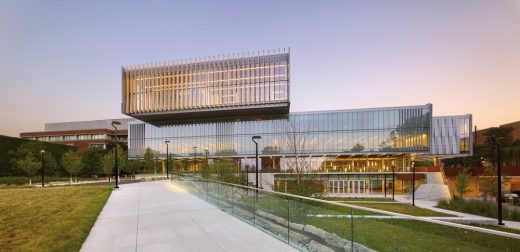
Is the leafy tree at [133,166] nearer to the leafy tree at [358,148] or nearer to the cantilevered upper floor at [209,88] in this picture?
the cantilevered upper floor at [209,88]

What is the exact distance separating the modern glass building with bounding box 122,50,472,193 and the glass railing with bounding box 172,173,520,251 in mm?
55925

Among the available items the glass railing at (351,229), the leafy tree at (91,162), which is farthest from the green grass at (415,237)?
the leafy tree at (91,162)

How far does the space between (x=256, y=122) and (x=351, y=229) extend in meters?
74.5

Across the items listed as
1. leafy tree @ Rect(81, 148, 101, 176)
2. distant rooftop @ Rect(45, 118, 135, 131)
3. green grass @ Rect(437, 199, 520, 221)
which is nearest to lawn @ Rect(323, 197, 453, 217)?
green grass @ Rect(437, 199, 520, 221)

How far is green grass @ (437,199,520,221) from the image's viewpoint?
2627 centimetres

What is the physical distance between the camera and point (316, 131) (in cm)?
7306

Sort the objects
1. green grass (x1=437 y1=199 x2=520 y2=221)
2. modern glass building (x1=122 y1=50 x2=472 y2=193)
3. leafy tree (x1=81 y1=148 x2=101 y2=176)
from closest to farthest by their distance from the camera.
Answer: green grass (x1=437 y1=199 x2=520 y2=221) < leafy tree (x1=81 y1=148 x2=101 y2=176) < modern glass building (x1=122 y1=50 x2=472 y2=193)

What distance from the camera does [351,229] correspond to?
6.23m

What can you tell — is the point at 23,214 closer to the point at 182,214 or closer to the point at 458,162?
the point at 182,214

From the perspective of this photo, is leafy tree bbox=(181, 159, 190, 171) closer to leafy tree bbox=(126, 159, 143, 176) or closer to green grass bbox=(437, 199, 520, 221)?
leafy tree bbox=(126, 159, 143, 176)

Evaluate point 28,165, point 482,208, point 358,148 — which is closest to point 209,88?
point 358,148

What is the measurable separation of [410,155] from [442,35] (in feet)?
135

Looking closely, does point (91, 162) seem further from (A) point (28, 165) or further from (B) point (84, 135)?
(B) point (84, 135)

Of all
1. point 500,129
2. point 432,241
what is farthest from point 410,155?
point 432,241
